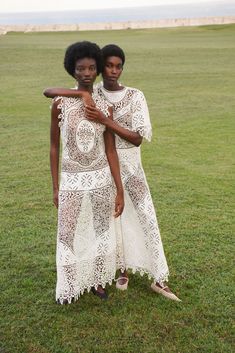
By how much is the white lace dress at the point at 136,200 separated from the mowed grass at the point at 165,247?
0.26m

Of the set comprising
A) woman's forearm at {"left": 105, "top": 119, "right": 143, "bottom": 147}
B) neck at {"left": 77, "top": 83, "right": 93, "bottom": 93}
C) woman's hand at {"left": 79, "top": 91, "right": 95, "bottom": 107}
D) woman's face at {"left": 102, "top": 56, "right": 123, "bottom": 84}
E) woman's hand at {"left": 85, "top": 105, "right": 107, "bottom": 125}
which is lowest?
woman's forearm at {"left": 105, "top": 119, "right": 143, "bottom": 147}

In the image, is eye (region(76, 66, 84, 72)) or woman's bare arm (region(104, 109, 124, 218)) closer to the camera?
eye (region(76, 66, 84, 72))

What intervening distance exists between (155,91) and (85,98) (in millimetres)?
11649

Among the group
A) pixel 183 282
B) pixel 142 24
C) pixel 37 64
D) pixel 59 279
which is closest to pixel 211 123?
pixel 183 282

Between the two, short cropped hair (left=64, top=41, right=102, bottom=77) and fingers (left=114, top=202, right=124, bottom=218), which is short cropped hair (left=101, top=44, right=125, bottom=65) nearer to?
short cropped hair (left=64, top=41, right=102, bottom=77)

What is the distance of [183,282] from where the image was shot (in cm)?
423

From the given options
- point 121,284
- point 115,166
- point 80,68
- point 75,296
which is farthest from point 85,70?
point 121,284

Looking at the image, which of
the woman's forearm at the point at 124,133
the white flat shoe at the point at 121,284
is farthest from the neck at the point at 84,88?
the white flat shoe at the point at 121,284

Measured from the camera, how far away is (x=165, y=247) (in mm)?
4887

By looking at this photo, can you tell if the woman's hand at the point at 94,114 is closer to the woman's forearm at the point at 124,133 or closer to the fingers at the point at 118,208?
the woman's forearm at the point at 124,133

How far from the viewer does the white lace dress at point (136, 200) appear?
141 inches

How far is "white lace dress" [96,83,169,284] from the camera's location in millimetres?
3572

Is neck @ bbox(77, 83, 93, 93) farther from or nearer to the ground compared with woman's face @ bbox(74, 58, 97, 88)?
nearer to the ground

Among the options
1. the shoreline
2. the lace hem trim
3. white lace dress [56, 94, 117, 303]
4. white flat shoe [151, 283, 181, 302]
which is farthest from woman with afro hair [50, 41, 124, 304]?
the shoreline
